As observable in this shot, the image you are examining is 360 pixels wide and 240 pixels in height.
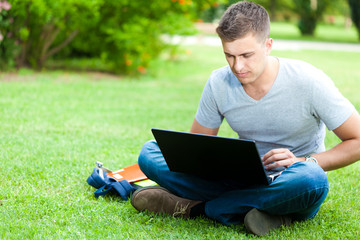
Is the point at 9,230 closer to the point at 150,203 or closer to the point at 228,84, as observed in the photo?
the point at 150,203

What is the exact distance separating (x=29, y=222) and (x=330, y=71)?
8648 millimetres

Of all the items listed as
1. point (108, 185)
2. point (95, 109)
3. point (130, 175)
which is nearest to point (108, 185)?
point (108, 185)

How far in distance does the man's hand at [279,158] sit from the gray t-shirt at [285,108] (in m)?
0.21

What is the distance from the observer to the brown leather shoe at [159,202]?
297cm

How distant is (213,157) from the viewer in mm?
2598

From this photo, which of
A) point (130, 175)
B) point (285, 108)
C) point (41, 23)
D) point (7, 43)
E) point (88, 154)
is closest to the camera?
point (285, 108)

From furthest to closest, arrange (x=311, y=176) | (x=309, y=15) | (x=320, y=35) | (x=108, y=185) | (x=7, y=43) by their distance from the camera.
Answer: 1. (x=320, y=35)
2. (x=309, y=15)
3. (x=7, y=43)
4. (x=108, y=185)
5. (x=311, y=176)

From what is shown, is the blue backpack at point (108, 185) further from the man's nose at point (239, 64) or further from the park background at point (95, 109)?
the man's nose at point (239, 64)

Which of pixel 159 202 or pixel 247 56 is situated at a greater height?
pixel 247 56

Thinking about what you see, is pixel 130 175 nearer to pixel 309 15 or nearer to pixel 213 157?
pixel 213 157

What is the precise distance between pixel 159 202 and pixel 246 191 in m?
0.56

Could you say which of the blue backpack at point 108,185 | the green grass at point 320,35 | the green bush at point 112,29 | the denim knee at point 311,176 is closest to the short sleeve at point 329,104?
the denim knee at point 311,176

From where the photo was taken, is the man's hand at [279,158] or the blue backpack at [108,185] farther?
the blue backpack at [108,185]

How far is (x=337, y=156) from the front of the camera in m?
2.76
